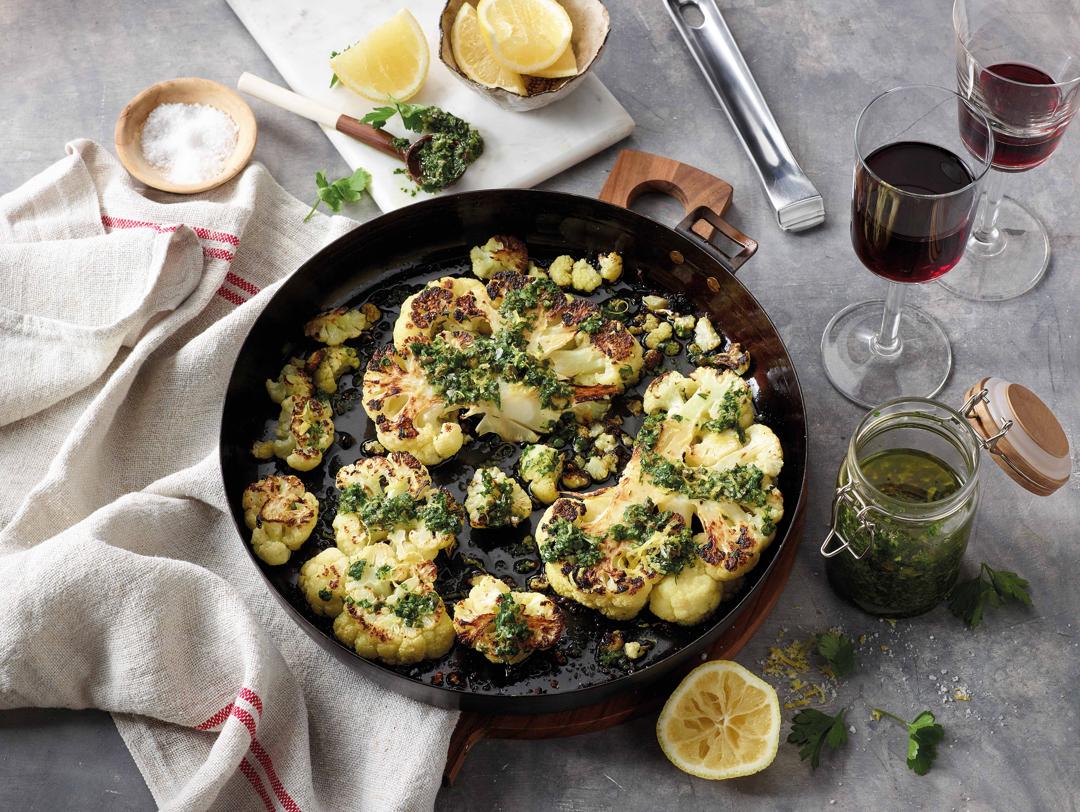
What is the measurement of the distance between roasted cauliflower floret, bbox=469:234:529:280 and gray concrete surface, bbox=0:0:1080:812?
1.58 ft

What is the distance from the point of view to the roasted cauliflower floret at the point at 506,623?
107 inches

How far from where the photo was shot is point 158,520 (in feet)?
10.0

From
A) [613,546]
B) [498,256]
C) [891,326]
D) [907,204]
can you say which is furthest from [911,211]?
[498,256]

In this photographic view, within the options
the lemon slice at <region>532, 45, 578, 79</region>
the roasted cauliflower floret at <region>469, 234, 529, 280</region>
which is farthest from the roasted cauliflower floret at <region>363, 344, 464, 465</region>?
the lemon slice at <region>532, 45, 578, 79</region>

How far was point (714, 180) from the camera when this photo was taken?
3.47m

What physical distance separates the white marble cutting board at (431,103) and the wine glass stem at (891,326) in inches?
39.1

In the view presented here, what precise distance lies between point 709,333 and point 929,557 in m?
0.83

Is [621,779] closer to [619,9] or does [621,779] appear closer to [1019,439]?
[1019,439]

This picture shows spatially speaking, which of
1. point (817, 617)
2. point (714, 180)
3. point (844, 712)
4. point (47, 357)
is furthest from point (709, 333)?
point (47, 357)

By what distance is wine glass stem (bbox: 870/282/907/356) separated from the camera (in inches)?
125

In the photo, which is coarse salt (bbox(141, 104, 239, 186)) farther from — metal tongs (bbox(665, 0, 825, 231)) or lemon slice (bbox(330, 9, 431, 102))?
metal tongs (bbox(665, 0, 825, 231))

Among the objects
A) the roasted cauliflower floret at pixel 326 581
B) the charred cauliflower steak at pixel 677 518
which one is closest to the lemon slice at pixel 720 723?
the charred cauliflower steak at pixel 677 518

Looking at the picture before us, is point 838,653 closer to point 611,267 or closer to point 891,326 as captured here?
point 891,326

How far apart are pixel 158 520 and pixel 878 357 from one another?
2029 millimetres
